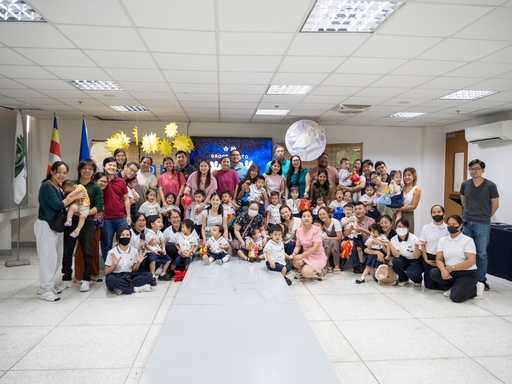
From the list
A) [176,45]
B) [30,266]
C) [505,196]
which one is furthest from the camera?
[505,196]

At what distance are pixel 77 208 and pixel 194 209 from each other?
1.73 metres

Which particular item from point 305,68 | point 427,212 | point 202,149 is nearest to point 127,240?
point 305,68

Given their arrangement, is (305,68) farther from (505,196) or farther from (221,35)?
(505,196)

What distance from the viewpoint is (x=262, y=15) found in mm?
2842

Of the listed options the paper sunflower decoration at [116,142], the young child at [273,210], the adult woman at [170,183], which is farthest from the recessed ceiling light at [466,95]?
the paper sunflower decoration at [116,142]

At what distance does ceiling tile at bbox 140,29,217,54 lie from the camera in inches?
126

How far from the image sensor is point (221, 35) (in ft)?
10.7

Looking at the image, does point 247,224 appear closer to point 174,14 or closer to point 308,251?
point 308,251

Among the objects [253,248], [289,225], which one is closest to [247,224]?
[253,248]

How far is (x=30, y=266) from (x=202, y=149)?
4254 millimetres

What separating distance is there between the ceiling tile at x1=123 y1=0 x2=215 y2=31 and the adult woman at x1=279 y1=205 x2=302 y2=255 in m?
2.86

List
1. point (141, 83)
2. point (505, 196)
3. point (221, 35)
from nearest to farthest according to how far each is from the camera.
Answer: point (221, 35) < point (141, 83) < point (505, 196)

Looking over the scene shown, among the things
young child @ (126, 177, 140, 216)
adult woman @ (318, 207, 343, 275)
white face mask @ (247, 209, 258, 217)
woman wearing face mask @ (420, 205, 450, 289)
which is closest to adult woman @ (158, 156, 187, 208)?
young child @ (126, 177, 140, 216)

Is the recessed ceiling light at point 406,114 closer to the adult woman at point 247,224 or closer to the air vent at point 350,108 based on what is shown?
the air vent at point 350,108
